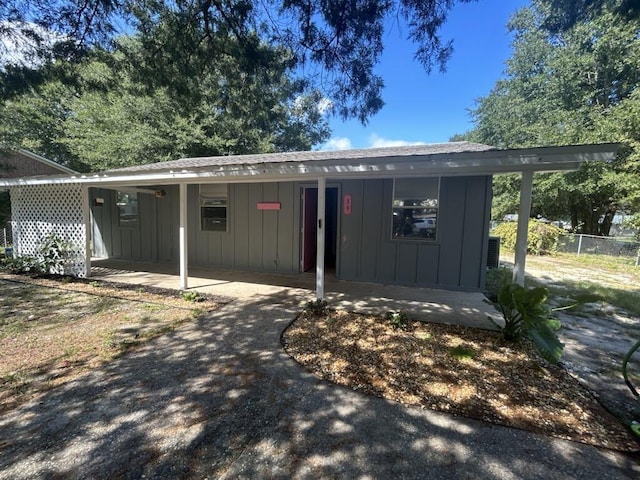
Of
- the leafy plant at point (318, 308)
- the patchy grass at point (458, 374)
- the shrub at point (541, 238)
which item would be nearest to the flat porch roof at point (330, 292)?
the leafy plant at point (318, 308)

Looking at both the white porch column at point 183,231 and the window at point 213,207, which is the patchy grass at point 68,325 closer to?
the white porch column at point 183,231

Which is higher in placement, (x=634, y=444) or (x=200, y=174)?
(x=200, y=174)

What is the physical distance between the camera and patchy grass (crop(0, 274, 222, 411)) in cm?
276

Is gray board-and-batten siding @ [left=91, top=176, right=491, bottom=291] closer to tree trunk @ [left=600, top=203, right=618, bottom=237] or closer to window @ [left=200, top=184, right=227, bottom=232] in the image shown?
window @ [left=200, top=184, right=227, bottom=232]

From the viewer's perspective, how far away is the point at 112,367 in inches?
112

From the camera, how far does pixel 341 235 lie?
6.32 meters

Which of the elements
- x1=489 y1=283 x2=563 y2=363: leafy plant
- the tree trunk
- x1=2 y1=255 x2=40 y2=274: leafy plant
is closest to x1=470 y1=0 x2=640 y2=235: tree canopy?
the tree trunk

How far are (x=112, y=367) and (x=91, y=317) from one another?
1.77 meters

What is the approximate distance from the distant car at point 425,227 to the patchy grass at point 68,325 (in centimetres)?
395

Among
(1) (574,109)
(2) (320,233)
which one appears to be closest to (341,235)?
(2) (320,233)

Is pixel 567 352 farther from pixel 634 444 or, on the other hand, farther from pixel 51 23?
pixel 51 23

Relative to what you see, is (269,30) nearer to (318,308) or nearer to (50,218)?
(318,308)

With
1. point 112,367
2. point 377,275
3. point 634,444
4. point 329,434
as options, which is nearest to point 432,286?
point 377,275

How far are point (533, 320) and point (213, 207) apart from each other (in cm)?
673
